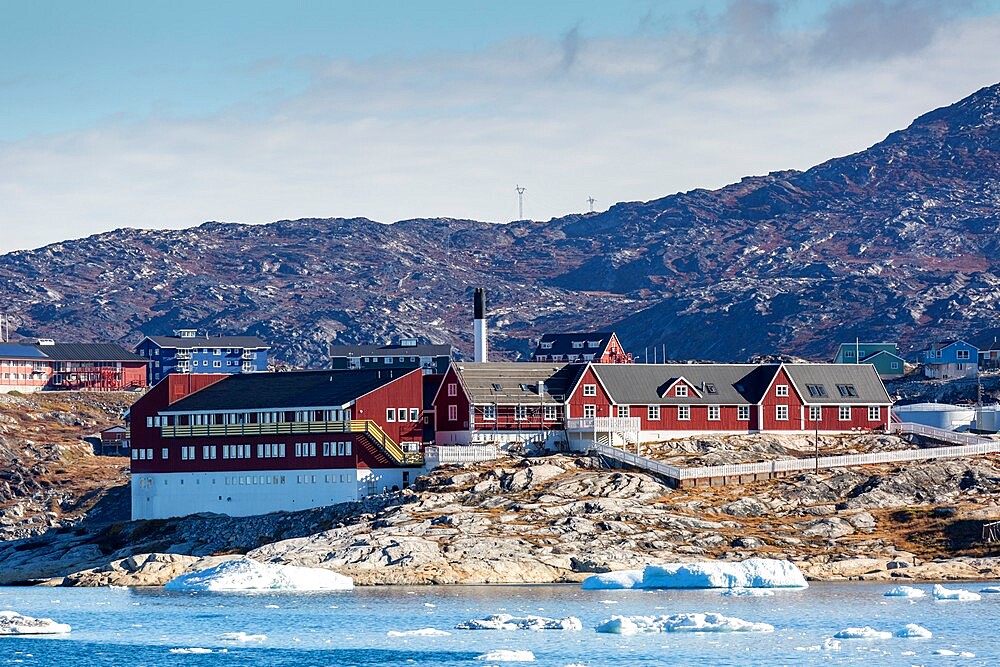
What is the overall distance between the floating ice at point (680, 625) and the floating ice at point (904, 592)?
1442 cm

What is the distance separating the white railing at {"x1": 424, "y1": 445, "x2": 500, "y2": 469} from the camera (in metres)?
126

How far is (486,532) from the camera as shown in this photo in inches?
4370

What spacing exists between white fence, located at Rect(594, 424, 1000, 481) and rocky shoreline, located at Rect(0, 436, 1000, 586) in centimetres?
135

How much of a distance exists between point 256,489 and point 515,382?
20398 millimetres

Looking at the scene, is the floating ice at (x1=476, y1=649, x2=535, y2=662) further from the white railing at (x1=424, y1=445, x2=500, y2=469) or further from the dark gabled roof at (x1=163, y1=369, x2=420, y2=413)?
the dark gabled roof at (x1=163, y1=369, x2=420, y2=413)

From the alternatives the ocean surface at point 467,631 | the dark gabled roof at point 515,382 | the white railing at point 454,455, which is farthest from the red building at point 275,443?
the ocean surface at point 467,631

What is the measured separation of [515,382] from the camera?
136625mm

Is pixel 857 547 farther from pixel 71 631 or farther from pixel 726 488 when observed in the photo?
pixel 71 631

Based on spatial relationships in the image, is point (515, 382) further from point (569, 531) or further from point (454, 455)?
point (569, 531)

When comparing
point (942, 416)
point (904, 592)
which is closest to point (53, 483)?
point (942, 416)

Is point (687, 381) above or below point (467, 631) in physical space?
above

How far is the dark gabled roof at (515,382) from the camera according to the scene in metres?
134

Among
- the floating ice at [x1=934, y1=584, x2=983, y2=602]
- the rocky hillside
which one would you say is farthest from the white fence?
the rocky hillside

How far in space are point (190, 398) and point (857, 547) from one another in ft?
165
